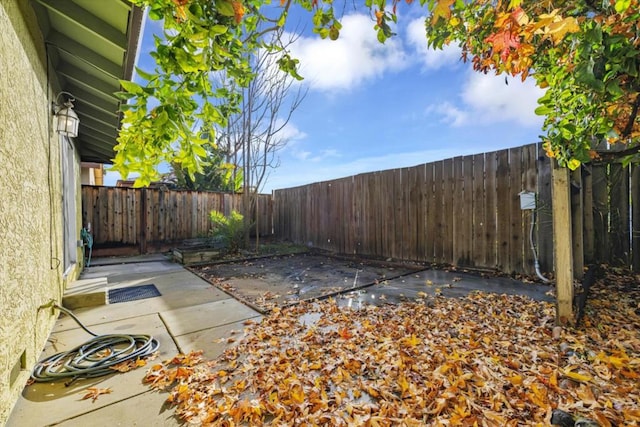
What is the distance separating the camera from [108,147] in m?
4.82

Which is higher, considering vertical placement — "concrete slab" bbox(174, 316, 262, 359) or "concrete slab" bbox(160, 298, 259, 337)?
"concrete slab" bbox(160, 298, 259, 337)

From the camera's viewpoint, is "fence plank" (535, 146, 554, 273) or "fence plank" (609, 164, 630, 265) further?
"fence plank" (535, 146, 554, 273)

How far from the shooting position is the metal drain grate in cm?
333

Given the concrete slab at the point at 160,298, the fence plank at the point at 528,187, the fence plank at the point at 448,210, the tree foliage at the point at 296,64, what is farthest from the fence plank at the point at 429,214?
the concrete slab at the point at 160,298

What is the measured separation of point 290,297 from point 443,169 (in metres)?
3.66

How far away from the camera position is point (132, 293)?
358 centimetres

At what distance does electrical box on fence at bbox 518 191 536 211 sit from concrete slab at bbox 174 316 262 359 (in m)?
4.22

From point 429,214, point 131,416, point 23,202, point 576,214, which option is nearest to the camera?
point 131,416

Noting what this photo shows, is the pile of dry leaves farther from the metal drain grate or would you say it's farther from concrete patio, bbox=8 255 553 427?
the metal drain grate

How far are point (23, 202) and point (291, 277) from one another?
11.1 feet

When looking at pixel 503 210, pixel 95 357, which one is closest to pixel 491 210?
pixel 503 210

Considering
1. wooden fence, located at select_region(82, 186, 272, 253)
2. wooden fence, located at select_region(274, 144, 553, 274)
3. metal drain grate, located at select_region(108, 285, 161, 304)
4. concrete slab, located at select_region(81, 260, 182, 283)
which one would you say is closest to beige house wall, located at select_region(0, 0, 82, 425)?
metal drain grate, located at select_region(108, 285, 161, 304)

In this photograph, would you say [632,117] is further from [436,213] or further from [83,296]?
[83,296]

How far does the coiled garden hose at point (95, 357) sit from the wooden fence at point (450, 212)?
4610 millimetres
